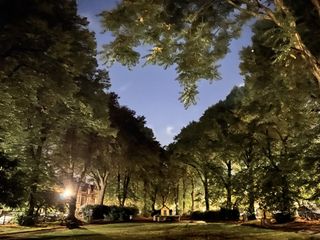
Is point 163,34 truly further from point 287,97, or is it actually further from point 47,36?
point 287,97

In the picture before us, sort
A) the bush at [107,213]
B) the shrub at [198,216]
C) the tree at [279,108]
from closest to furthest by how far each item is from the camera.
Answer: the tree at [279,108] → the bush at [107,213] → the shrub at [198,216]

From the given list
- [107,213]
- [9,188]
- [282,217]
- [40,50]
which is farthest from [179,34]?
[107,213]

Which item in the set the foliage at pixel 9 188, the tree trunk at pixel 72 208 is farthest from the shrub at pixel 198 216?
the foliage at pixel 9 188

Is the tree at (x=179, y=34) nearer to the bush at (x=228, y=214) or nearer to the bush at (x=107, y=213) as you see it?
the bush at (x=107, y=213)

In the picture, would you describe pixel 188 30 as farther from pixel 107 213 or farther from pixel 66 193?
pixel 107 213

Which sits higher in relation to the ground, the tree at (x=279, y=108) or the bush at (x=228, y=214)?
the tree at (x=279, y=108)

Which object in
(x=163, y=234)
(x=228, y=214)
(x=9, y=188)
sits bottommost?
(x=163, y=234)

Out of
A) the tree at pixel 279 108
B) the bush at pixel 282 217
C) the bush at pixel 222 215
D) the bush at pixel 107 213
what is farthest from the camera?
the bush at pixel 222 215

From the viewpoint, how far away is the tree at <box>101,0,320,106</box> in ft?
34.2

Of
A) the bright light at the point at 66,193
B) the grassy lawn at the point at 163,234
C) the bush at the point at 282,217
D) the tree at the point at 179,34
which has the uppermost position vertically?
the tree at the point at 179,34

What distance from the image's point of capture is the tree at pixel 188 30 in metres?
10.4

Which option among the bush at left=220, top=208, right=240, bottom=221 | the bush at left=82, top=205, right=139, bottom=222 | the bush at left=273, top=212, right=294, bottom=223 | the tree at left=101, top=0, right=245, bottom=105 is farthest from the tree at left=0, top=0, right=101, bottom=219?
the bush at left=220, top=208, right=240, bottom=221

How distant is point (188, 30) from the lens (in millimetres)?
12156

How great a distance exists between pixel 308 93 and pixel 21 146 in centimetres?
1538
